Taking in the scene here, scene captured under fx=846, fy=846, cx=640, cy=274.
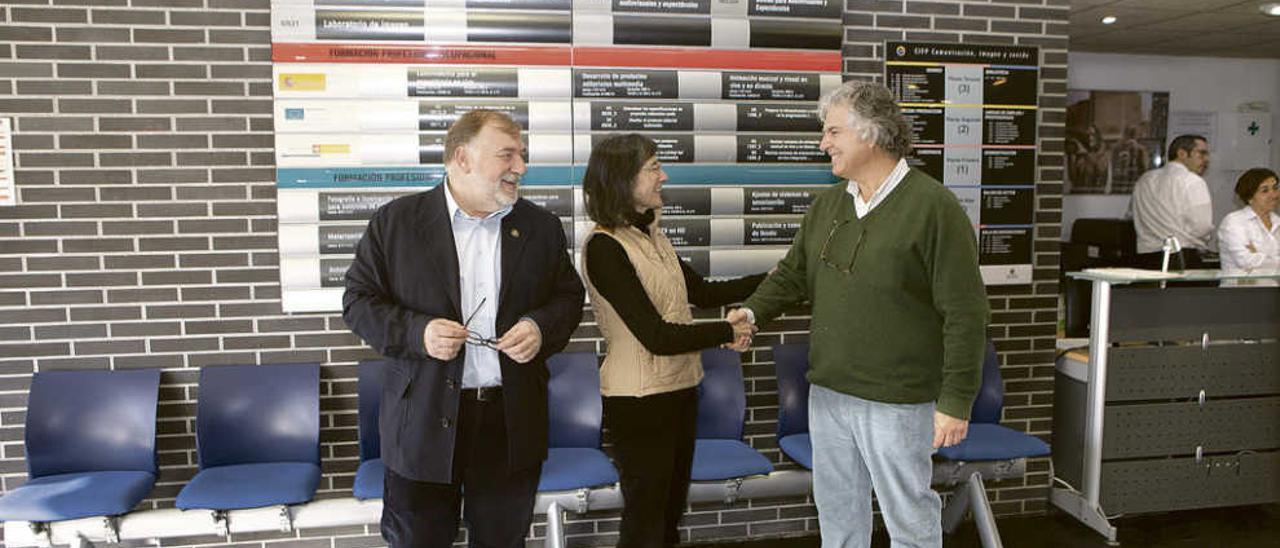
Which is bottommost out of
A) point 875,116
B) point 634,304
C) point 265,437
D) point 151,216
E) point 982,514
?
point 982,514

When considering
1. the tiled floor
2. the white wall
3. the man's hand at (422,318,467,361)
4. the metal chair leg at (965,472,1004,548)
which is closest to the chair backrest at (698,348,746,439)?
the tiled floor

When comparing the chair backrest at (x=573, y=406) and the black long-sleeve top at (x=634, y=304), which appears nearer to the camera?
the black long-sleeve top at (x=634, y=304)

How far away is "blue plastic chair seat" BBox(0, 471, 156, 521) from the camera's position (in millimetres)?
2891

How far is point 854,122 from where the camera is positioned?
2342 mm

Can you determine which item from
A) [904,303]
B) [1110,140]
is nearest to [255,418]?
[904,303]

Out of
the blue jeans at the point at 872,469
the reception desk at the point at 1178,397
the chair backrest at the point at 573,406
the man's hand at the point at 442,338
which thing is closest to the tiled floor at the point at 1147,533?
the reception desk at the point at 1178,397

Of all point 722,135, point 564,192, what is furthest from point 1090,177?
point 564,192

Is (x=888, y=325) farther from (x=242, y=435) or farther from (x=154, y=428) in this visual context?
(x=154, y=428)

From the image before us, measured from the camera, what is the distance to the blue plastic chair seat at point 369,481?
10.1ft

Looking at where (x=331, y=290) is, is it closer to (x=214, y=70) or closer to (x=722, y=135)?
(x=214, y=70)

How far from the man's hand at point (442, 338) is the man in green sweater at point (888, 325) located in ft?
3.44

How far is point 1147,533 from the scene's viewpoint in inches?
152

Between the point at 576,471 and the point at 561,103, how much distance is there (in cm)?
153

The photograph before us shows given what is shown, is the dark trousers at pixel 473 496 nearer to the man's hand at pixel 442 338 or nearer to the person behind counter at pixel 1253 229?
the man's hand at pixel 442 338
